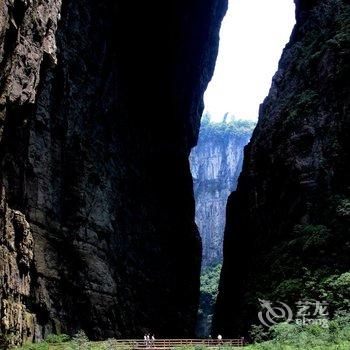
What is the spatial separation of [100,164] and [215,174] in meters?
91.8

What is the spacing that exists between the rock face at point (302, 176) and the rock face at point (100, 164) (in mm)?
7846

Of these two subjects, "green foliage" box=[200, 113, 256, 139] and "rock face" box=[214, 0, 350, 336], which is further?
"green foliage" box=[200, 113, 256, 139]

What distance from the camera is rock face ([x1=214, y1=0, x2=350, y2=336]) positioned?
2256cm

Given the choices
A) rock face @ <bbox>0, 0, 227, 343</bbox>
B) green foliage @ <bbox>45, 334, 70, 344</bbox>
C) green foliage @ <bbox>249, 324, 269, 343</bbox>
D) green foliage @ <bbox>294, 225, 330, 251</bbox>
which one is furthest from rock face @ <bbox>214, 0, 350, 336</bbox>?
green foliage @ <bbox>45, 334, 70, 344</bbox>

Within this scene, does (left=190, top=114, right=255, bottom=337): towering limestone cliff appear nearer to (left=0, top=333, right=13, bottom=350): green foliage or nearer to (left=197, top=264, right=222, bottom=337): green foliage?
(left=197, top=264, right=222, bottom=337): green foliage

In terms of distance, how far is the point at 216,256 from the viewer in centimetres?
10331

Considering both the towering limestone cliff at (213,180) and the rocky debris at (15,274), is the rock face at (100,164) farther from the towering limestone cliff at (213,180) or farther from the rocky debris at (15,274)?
the towering limestone cliff at (213,180)

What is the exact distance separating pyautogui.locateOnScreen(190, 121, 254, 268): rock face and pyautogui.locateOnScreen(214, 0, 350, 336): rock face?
71290mm

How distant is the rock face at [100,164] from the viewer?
2202 cm

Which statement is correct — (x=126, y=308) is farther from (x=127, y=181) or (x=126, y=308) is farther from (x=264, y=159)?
(x=264, y=159)

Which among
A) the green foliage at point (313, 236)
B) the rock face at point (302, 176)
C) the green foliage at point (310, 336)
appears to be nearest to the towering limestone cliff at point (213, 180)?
the rock face at point (302, 176)

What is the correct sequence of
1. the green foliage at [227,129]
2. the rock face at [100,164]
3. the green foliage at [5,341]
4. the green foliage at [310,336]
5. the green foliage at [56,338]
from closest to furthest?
1. the green foliage at [310,336]
2. the green foliage at [5,341]
3. the rock face at [100,164]
4. the green foliage at [56,338]
5. the green foliage at [227,129]

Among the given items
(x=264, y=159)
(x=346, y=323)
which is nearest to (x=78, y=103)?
(x=264, y=159)

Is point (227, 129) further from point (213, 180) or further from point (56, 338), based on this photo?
point (56, 338)
